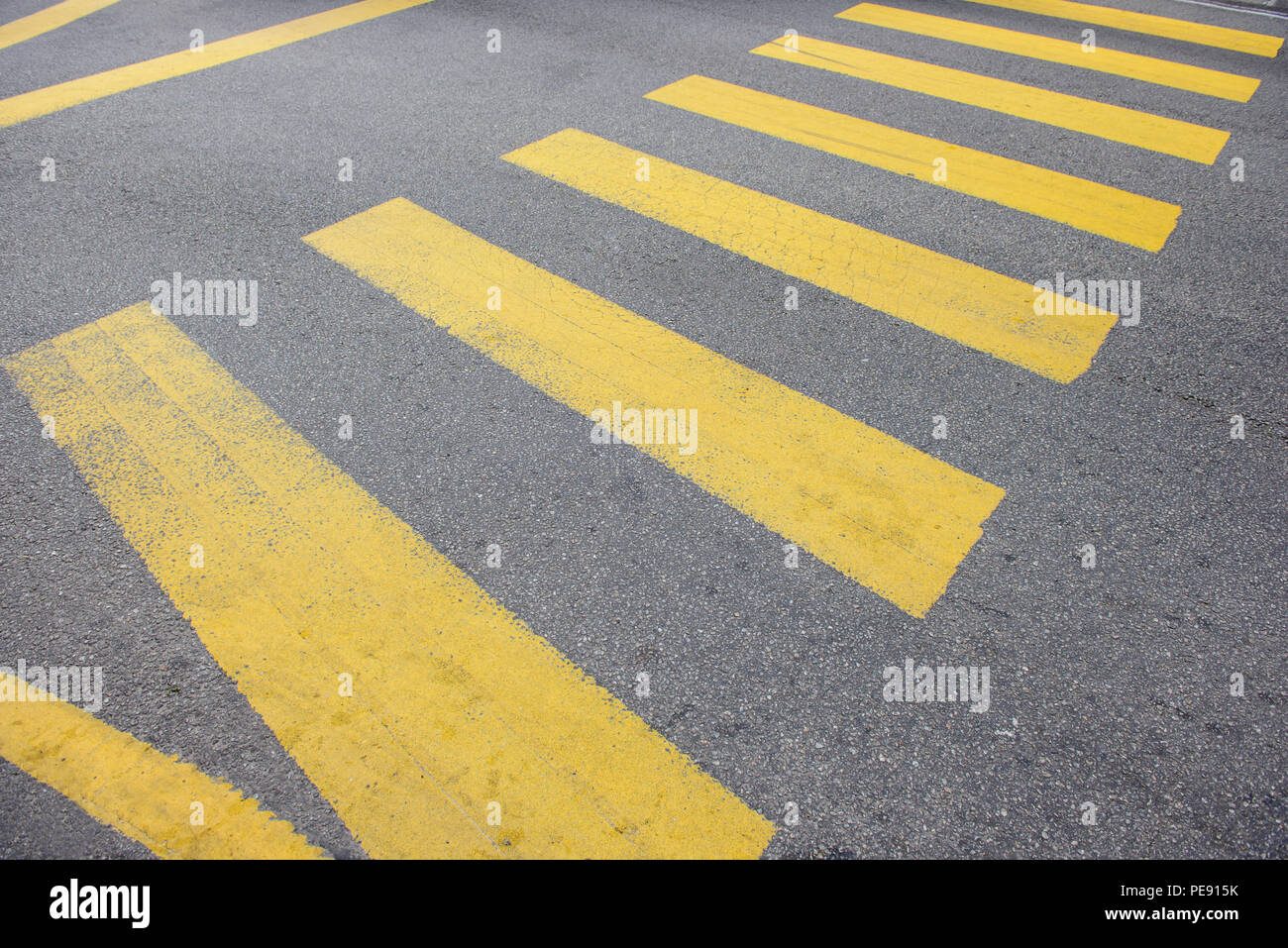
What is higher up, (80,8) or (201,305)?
(80,8)

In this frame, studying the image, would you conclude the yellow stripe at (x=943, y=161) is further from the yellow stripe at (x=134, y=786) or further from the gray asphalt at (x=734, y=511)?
the yellow stripe at (x=134, y=786)

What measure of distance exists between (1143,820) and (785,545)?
4.99ft

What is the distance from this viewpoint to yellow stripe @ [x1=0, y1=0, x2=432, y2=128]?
733 centimetres

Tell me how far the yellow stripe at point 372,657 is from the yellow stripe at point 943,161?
4645mm

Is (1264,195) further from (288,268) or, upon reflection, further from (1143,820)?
(288,268)

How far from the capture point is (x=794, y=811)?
2.65m

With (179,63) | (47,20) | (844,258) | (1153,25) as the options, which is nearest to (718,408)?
(844,258)

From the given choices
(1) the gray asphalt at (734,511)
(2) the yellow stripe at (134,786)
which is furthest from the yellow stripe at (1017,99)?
(2) the yellow stripe at (134,786)

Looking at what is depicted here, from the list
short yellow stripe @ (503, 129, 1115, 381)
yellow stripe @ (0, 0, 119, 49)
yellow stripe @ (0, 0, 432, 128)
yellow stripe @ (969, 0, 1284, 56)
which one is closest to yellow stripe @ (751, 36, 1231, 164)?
yellow stripe @ (969, 0, 1284, 56)

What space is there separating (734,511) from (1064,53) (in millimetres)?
7150

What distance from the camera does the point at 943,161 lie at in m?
6.27
